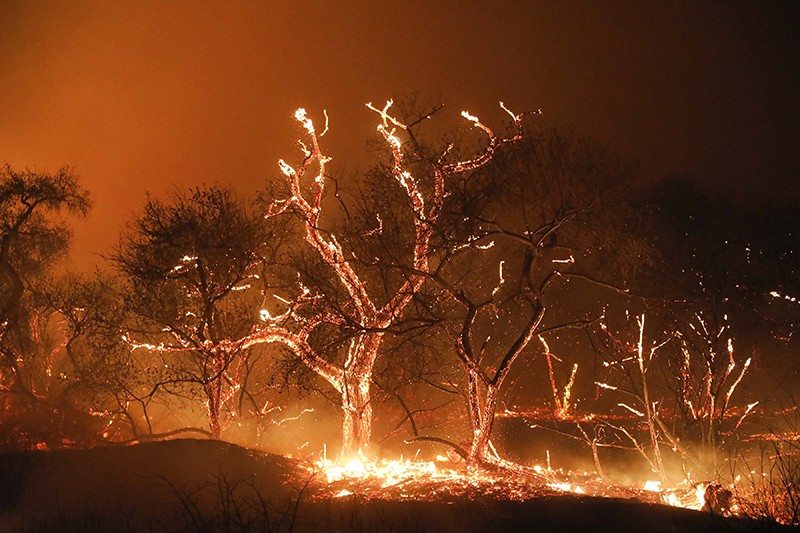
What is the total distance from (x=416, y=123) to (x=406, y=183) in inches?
47.3

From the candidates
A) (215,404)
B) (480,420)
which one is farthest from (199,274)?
(480,420)

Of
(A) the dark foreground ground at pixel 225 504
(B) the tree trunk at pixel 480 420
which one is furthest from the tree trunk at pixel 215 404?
(B) the tree trunk at pixel 480 420

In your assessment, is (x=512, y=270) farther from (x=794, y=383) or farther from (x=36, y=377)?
(x=36, y=377)

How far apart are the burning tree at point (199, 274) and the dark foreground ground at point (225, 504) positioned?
595 cm

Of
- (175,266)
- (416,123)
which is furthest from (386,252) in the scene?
(175,266)

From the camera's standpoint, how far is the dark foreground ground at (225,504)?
7.66 meters

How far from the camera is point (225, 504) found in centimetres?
907

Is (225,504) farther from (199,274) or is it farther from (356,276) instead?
(199,274)

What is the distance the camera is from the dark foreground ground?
7.66 m

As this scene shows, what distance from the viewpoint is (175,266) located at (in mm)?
17391

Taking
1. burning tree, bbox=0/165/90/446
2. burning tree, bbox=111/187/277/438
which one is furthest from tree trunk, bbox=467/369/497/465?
burning tree, bbox=0/165/90/446

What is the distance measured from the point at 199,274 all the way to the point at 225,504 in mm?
9925

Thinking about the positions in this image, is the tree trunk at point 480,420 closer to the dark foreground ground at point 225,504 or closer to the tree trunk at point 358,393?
the tree trunk at point 358,393

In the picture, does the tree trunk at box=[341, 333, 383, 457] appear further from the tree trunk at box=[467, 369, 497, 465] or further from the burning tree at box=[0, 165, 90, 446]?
the burning tree at box=[0, 165, 90, 446]
